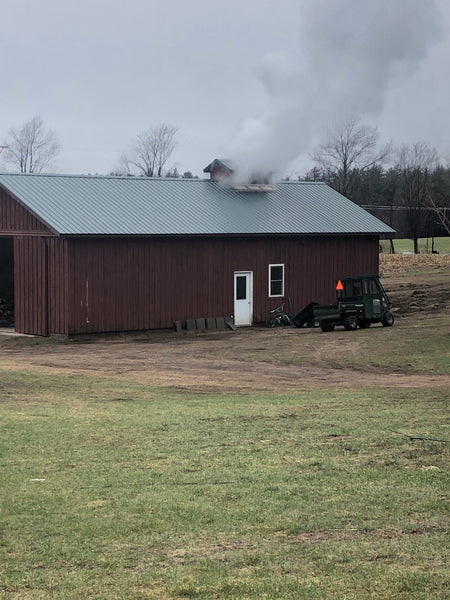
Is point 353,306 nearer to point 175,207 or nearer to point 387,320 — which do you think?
point 387,320

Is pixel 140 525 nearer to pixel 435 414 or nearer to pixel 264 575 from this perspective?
pixel 264 575

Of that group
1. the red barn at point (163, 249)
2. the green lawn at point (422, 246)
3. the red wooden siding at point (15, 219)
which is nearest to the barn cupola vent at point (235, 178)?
the red barn at point (163, 249)

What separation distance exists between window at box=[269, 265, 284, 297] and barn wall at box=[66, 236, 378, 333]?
0.24 meters

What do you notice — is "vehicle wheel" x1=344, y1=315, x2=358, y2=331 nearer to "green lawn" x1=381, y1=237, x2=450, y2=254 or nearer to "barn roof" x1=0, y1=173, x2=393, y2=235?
"barn roof" x1=0, y1=173, x2=393, y2=235

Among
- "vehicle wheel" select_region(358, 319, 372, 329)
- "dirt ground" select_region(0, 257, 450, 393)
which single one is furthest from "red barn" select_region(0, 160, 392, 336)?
"vehicle wheel" select_region(358, 319, 372, 329)

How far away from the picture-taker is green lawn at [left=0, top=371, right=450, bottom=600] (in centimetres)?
700

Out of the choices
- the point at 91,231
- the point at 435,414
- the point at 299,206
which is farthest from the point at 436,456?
the point at 299,206

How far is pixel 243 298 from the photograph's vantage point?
37.8 meters

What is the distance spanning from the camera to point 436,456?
37.0ft

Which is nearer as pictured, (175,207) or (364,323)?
(364,323)

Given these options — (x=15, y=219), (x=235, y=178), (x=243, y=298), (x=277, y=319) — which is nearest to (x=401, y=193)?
(x=235, y=178)

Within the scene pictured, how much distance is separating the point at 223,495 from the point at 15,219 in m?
26.3

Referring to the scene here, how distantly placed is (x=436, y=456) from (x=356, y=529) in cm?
323

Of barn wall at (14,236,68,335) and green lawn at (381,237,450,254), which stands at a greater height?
green lawn at (381,237,450,254)
